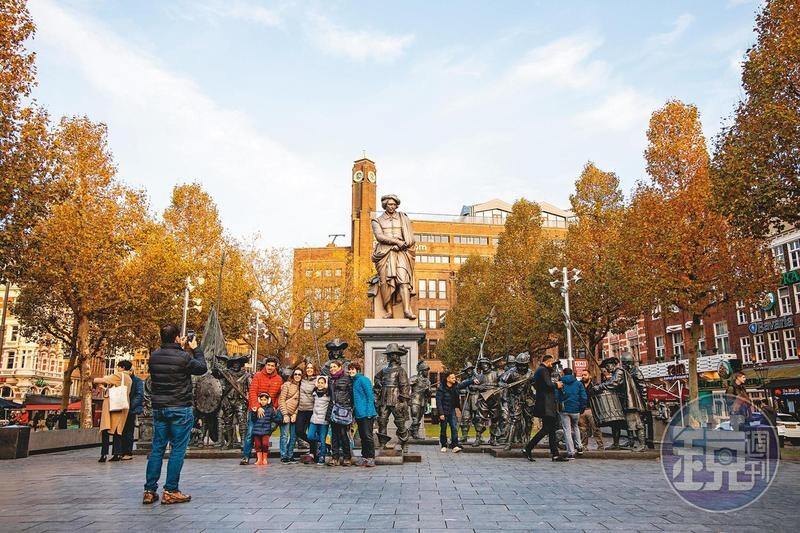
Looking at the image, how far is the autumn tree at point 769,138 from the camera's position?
14.6 meters

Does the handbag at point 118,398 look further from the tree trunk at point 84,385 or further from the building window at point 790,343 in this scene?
the building window at point 790,343

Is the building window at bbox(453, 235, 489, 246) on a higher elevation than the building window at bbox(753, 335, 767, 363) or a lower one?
higher

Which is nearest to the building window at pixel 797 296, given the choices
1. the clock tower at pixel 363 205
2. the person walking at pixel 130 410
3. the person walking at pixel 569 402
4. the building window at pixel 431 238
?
the person walking at pixel 569 402

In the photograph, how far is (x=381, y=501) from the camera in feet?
22.3

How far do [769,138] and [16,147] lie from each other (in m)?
20.6

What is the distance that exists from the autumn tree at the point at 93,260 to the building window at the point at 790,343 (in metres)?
36.4

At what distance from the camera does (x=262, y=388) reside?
11281 millimetres

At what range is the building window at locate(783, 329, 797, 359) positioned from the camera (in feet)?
117

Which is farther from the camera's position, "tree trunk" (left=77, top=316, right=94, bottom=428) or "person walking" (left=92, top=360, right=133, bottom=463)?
"tree trunk" (left=77, top=316, right=94, bottom=428)

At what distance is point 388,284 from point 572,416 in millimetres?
5619

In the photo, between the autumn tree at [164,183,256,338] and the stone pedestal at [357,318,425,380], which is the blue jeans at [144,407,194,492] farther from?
the autumn tree at [164,183,256,338]

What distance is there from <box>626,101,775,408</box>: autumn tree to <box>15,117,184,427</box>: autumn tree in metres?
22.0

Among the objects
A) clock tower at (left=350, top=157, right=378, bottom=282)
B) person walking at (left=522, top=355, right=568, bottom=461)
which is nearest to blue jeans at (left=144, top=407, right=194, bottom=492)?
person walking at (left=522, top=355, right=568, bottom=461)

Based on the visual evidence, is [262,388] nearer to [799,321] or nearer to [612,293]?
[612,293]
